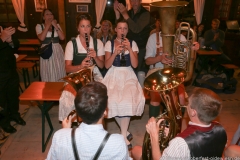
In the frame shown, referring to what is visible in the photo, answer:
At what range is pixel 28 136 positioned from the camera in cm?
348

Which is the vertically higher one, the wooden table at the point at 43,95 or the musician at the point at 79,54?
the musician at the point at 79,54

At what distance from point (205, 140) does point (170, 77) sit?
89cm

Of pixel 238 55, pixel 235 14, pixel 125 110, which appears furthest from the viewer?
pixel 235 14

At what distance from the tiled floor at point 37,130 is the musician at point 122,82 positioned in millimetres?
499

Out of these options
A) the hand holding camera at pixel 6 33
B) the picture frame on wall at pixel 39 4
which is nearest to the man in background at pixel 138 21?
the hand holding camera at pixel 6 33

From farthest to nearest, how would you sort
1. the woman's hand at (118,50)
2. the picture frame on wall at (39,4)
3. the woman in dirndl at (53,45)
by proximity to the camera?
the picture frame on wall at (39,4), the woman in dirndl at (53,45), the woman's hand at (118,50)

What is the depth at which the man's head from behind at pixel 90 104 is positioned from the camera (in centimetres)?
151

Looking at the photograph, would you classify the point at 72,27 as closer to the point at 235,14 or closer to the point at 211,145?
the point at 235,14

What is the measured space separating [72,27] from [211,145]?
23.0 feet

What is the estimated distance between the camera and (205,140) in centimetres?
165

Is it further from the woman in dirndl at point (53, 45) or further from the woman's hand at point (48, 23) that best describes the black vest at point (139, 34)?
the woman's hand at point (48, 23)

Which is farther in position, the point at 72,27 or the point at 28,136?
the point at 72,27

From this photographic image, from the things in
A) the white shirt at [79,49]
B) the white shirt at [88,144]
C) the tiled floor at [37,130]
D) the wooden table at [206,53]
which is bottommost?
the tiled floor at [37,130]

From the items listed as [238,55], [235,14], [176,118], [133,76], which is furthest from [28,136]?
[235,14]
